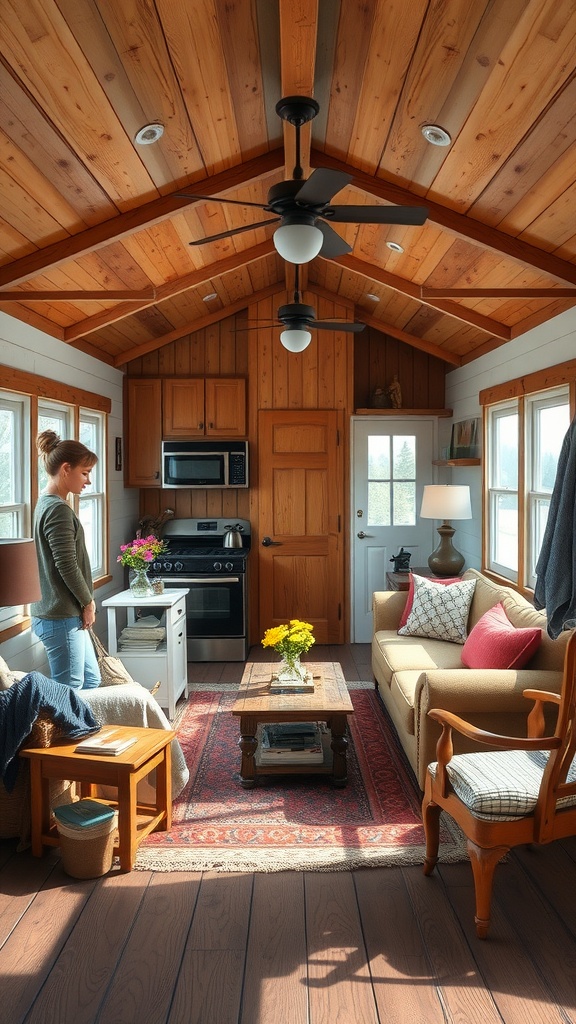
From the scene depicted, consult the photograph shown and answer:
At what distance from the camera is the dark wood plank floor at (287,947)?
2061 mm

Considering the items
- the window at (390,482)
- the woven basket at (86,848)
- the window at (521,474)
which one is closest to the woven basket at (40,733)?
the woven basket at (86,848)

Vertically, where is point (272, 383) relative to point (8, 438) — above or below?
above

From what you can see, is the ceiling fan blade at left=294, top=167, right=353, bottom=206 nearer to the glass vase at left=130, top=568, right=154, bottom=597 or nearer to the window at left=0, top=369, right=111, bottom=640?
the window at left=0, top=369, right=111, bottom=640

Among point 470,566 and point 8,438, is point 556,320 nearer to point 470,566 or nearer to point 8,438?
point 470,566

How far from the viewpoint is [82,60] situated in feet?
7.89

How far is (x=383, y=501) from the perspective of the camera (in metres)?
6.60

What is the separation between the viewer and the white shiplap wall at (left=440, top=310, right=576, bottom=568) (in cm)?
406

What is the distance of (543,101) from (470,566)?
3.91 m

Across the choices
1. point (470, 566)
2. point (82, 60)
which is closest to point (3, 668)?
point (82, 60)

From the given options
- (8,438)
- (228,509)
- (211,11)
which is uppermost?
(211,11)

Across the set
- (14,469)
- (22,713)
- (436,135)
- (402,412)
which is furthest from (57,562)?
(402,412)

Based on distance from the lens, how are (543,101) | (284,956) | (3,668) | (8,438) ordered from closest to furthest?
(284,956) < (543,101) < (3,668) < (8,438)

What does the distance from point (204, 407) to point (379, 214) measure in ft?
13.2

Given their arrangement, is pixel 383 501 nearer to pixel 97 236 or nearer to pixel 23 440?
pixel 23 440
